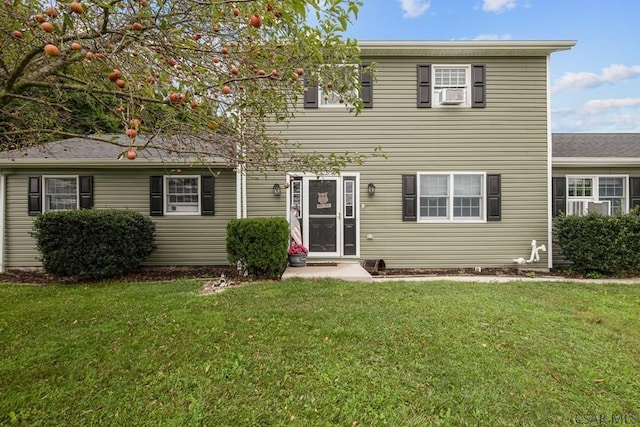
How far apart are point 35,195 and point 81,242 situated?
2.64 m

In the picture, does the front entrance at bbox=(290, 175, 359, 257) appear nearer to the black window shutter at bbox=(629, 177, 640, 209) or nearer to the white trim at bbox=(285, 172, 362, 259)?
the white trim at bbox=(285, 172, 362, 259)

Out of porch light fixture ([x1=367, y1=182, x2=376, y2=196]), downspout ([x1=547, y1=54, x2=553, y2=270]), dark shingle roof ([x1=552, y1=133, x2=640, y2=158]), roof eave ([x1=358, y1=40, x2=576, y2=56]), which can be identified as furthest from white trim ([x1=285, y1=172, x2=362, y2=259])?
dark shingle roof ([x1=552, y1=133, x2=640, y2=158])

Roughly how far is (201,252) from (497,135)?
7.37 m

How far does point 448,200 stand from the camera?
769 cm

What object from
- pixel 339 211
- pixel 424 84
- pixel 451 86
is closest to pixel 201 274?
pixel 339 211

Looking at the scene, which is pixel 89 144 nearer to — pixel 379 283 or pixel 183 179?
pixel 183 179

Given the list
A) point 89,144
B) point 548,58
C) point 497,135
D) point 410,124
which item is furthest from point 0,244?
point 548,58

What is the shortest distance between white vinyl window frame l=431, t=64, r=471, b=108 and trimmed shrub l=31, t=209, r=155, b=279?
7280mm

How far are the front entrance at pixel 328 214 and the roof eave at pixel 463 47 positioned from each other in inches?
112

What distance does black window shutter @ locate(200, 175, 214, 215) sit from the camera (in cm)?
784

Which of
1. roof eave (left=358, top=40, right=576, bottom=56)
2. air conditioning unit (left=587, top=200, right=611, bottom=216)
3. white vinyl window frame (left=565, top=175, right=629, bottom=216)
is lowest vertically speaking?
air conditioning unit (left=587, top=200, right=611, bottom=216)

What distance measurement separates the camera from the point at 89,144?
28.2 feet

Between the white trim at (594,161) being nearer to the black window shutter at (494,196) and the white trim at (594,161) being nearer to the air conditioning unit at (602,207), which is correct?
the air conditioning unit at (602,207)

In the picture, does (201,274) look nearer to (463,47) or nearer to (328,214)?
(328,214)
